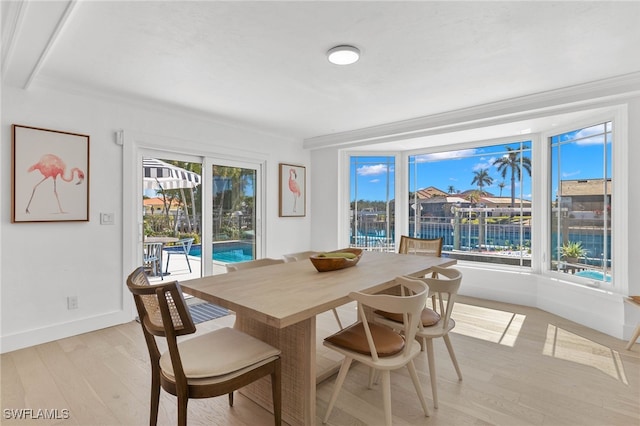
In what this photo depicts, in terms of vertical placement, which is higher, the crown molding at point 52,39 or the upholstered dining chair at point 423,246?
the crown molding at point 52,39

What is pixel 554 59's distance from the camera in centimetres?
256

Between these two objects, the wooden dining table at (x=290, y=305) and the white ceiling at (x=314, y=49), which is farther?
the white ceiling at (x=314, y=49)

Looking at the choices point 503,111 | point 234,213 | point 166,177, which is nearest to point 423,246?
point 503,111

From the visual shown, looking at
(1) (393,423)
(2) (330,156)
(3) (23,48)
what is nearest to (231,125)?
(2) (330,156)

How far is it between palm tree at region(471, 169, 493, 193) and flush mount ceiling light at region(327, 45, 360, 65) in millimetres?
3069

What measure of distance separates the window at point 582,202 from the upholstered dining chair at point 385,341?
2.82 m

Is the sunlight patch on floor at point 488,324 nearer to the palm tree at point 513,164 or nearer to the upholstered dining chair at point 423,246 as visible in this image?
the upholstered dining chair at point 423,246

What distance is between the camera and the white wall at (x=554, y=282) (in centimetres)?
305

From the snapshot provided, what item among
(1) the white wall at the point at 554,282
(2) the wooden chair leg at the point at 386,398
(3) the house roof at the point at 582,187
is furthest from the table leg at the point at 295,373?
(3) the house roof at the point at 582,187

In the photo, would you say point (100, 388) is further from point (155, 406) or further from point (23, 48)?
point (23, 48)

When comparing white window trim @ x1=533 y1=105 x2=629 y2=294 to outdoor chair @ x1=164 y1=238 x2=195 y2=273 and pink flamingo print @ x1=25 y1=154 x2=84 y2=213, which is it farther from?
pink flamingo print @ x1=25 y1=154 x2=84 y2=213

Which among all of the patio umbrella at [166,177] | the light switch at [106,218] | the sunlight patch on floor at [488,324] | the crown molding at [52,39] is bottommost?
the sunlight patch on floor at [488,324]

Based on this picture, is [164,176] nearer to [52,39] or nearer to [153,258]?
[153,258]

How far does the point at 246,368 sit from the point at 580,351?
288cm
